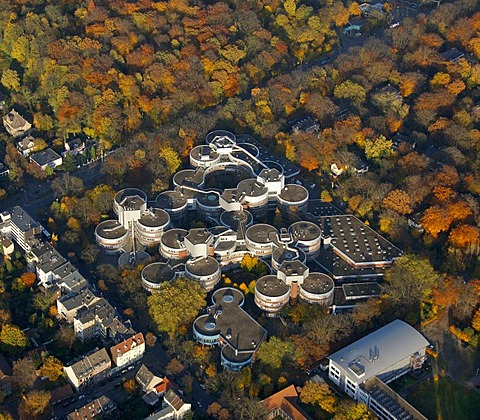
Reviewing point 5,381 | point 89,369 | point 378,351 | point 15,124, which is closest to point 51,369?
point 89,369

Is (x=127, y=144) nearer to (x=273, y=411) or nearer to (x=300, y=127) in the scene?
(x=300, y=127)

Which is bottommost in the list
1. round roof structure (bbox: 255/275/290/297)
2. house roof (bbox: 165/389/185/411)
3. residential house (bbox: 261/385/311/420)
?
residential house (bbox: 261/385/311/420)

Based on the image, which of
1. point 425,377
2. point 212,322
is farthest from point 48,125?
point 425,377

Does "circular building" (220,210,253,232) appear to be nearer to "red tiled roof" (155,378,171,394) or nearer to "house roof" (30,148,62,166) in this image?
"red tiled roof" (155,378,171,394)

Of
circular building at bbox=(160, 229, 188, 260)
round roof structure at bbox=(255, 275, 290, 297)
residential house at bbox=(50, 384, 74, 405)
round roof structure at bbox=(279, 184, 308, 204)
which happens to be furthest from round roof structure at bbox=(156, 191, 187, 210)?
residential house at bbox=(50, 384, 74, 405)

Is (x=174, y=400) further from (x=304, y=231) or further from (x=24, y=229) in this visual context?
(x=24, y=229)

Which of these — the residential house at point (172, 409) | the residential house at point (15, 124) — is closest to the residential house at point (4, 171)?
the residential house at point (15, 124)
